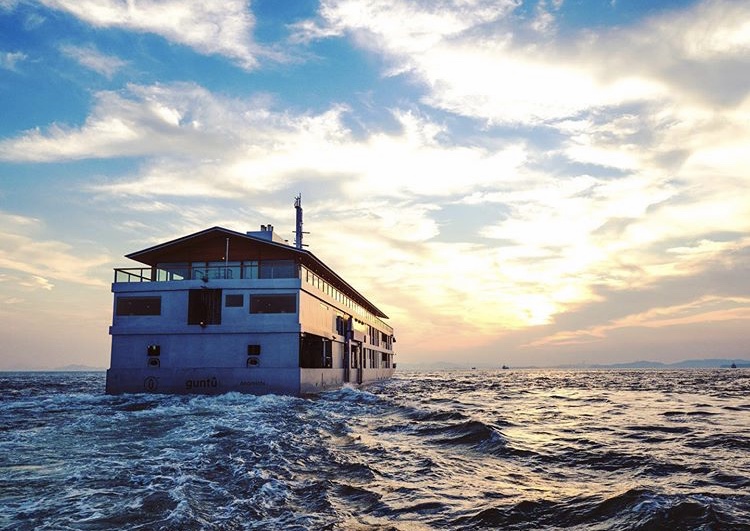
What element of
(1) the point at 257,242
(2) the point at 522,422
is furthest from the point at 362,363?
(2) the point at 522,422

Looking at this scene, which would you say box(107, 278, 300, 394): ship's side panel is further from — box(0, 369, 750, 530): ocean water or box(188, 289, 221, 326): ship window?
box(0, 369, 750, 530): ocean water

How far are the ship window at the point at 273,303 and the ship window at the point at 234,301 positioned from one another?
632 millimetres

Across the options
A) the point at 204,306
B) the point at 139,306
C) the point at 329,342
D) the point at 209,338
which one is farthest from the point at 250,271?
the point at 329,342

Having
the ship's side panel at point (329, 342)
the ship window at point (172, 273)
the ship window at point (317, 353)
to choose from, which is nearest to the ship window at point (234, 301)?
the ship window at point (172, 273)

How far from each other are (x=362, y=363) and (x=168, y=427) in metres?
46.4

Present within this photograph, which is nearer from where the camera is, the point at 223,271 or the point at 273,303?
the point at 273,303

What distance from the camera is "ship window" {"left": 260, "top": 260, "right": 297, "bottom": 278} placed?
36531 millimetres

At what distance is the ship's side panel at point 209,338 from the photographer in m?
35.0

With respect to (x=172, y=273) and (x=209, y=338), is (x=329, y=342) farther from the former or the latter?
(x=172, y=273)

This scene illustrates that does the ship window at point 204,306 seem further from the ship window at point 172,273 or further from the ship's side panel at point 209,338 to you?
the ship window at point 172,273

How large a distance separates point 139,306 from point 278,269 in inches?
372

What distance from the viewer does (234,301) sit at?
36062 millimetres

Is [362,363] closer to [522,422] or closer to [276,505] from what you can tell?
[522,422]

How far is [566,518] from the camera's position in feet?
28.0
